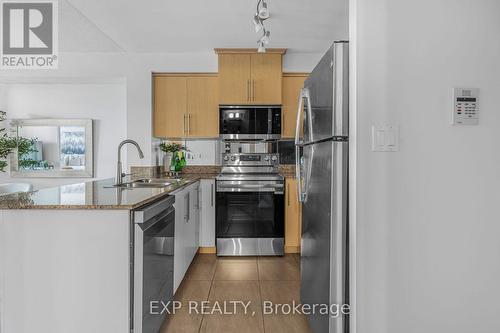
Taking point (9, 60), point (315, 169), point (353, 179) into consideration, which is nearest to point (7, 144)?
point (9, 60)

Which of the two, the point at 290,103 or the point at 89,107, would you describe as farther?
the point at 89,107

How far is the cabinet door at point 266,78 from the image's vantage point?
4.18 m

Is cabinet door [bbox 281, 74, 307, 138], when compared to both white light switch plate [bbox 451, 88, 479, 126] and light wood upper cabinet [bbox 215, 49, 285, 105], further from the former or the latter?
Result: white light switch plate [bbox 451, 88, 479, 126]

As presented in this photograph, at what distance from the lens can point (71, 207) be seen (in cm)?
154

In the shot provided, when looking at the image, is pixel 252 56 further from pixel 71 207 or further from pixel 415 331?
pixel 415 331

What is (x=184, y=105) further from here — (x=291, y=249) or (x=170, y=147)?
(x=291, y=249)

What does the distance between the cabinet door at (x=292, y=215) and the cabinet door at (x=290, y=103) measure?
2.22ft

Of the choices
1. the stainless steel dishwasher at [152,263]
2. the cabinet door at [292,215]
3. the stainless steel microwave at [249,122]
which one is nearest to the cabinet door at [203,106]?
the stainless steel microwave at [249,122]

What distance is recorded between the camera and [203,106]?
14.1 feet

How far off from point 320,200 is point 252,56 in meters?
2.82

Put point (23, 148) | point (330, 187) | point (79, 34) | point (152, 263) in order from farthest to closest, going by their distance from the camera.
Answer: point (23, 148), point (79, 34), point (152, 263), point (330, 187)

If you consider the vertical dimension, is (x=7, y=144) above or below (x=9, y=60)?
below

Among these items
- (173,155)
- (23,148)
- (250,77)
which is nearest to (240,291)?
(173,155)

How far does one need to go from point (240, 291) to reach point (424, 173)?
1.94 metres
